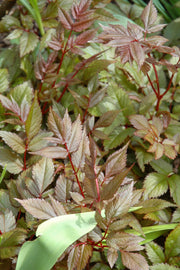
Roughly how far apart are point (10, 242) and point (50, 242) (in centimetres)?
16

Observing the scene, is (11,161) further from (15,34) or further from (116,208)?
(15,34)

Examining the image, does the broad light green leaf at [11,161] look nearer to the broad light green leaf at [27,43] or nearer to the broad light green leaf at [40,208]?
the broad light green leaf at [40,208]

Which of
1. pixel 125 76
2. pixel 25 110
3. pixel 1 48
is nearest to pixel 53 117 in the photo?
pixel 25 110

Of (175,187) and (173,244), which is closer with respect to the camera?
(173,244)

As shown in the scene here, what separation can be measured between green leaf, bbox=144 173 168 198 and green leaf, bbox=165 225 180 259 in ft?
0.50

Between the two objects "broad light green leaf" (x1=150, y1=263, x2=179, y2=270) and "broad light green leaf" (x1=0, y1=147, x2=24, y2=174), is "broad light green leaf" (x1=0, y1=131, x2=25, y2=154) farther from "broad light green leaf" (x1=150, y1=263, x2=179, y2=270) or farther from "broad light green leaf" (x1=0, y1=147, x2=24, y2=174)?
"broad light green leaf" (x1=150, y1=263, x2=179, y2=270)

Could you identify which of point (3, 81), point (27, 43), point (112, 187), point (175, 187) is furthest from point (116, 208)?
point (27, 43)

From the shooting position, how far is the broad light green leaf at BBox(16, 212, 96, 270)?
0.76 metres

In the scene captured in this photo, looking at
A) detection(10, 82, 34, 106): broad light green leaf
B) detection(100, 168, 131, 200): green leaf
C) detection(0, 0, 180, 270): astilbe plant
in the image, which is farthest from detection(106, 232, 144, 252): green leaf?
detection(10, 82, 34, 106): broad light green leaf

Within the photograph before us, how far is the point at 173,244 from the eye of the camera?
3.55 ft

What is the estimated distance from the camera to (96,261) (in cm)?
111

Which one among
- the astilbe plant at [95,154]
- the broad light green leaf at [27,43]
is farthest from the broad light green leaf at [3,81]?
the broad light green leaf at [27,43]

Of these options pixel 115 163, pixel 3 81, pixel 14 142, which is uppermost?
pixel 3 81

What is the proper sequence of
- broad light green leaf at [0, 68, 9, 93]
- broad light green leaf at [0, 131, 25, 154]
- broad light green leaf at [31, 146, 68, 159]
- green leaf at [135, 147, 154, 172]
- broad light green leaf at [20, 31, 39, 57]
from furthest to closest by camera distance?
broad light green leaf at [20, 31, 39, 57]
broad light green leaf at [0, 68, 9, 93]
green leaf at [135, 147, 154, 172]
broad light green leaf at [0, 131, 25, 154]
broad light green leaf at [31, 146, 68, 159]
